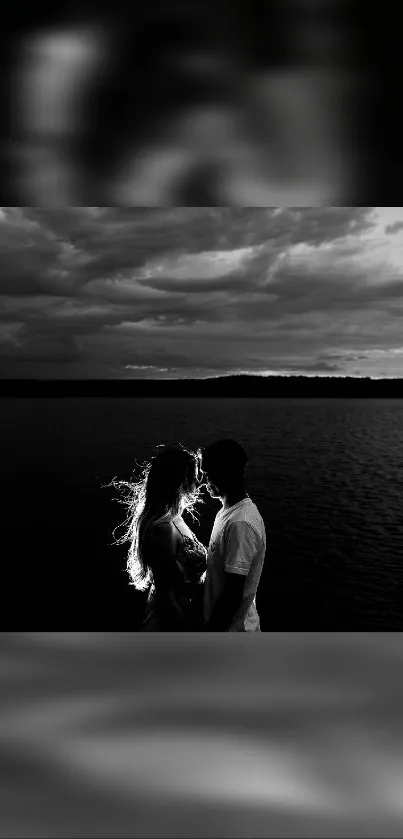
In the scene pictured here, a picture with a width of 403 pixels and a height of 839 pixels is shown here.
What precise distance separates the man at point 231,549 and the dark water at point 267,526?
20500mm

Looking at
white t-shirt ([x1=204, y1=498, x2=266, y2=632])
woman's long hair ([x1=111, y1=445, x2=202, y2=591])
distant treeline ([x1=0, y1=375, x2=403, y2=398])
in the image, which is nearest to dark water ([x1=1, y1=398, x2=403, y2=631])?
distant treeline ([x1=0, y1=375, x2=403, y2=398])

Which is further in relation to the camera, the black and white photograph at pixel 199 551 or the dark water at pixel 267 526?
the dark water at pixel 267 526

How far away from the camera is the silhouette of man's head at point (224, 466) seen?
8.61ft

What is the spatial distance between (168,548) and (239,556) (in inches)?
10.8

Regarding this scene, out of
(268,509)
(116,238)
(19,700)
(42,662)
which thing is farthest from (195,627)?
(116,238)

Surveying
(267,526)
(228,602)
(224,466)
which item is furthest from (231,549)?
(267,526)

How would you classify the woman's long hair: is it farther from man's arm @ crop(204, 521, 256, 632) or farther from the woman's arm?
man's arm @ crop(204, 521, 256, 632)

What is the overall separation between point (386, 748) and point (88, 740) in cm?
42

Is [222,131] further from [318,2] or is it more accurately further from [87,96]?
[318,2]

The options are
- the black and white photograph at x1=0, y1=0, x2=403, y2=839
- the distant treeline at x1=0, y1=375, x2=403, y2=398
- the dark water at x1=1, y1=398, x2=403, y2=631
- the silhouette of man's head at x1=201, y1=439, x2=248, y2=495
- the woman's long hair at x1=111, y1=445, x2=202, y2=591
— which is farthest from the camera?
the distant treeline at x1=0, y1=375, x2=403, y2=398

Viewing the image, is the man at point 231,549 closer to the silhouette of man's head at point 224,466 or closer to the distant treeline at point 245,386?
the silhouette of man's head at point 224,466

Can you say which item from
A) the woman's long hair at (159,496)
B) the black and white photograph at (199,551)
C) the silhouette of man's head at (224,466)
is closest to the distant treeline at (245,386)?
the woman's long hair at (159,496)

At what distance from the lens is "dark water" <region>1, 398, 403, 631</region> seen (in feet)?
80.3

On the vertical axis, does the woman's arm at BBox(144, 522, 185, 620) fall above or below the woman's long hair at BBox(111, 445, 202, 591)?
below
